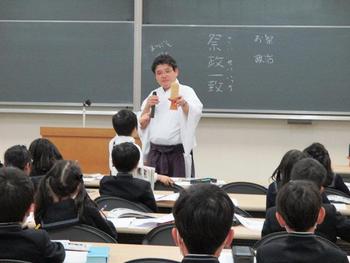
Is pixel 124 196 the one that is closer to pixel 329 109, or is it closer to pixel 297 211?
pixel 297 211

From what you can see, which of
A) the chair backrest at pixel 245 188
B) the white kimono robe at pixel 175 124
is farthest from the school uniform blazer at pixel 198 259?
the white kimono robe at pixel 175 124

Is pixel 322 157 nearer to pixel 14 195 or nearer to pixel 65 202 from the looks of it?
pixel 65 202

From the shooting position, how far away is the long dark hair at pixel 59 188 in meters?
2.51

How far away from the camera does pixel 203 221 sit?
151 centimetres

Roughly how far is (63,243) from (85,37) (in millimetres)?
4229

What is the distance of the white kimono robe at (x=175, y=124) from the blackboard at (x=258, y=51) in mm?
1202

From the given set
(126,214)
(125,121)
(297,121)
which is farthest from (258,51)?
(126,214)

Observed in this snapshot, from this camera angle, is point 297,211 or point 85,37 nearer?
point 297,211

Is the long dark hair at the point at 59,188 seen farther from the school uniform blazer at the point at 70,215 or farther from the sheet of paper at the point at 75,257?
the sheet of paper at the point at 75,257

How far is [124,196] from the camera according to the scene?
318 cm

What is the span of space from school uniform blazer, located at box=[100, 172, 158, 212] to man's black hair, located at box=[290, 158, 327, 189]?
0.93 meters

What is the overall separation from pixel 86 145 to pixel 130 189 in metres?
2.17

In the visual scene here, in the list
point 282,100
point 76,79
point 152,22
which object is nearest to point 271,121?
point 282,100

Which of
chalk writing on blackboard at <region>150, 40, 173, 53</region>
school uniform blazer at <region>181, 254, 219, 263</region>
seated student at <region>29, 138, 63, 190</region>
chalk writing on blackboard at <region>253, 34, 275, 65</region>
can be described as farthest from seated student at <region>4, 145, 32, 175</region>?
chalk writing on blackboard at <region>253, 34, 275, 65</region>
